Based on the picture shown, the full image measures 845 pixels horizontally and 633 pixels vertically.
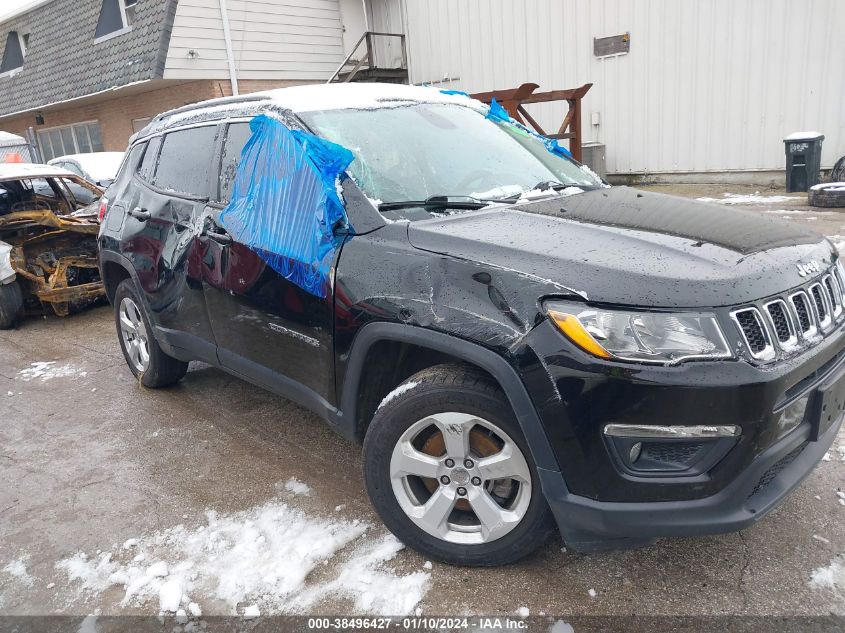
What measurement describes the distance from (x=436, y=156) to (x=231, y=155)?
3.66ft

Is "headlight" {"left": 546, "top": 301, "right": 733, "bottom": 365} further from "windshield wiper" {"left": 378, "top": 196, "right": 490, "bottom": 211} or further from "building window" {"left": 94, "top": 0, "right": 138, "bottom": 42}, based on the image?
"building window" {"left": 94, "top": 0, "right": 138, "bottom": 42}

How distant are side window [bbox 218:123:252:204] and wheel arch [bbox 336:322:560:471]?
1333 millimetres

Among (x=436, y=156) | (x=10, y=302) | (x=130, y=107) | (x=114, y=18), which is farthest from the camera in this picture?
(x=130, y=107)

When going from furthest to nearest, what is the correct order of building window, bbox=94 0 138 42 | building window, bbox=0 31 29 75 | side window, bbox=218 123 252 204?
building window, bbox=0 31 29 75
building window, bbox=94 0 138 42
side window, bbox=218 123 252 204

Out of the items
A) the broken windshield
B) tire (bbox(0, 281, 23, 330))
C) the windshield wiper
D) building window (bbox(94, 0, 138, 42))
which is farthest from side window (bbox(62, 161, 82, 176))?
the windshield wiper

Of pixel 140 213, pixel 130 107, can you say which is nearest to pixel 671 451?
pixel 140 213

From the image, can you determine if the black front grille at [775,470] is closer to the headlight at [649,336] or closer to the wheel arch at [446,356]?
the headlight at [649,336]

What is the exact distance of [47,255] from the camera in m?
6.95

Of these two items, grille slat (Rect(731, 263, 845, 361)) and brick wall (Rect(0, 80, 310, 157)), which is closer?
grille slat (Rect(731, 263, 845, 361))

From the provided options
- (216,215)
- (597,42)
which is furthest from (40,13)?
(216,215)

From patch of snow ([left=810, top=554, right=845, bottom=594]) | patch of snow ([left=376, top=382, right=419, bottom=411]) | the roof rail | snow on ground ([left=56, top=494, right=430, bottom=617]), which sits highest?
the roof rail

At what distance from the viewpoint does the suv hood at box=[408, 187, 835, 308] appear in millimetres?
1989

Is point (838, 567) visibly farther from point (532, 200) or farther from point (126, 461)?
point (126, 461)

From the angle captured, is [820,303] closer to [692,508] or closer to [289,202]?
[692,508]
